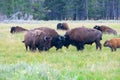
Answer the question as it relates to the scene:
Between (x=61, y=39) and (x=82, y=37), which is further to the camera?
(x=61, y=39)

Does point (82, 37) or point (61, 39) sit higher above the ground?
point (82, 37)

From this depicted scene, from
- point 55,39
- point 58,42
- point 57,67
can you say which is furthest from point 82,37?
point 57,67

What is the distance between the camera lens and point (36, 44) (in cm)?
1698

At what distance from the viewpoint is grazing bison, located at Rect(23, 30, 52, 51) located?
16.9m

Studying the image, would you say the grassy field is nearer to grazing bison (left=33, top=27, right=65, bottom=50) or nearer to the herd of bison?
the herd of bison

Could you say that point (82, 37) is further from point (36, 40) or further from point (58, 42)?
point (36, 40)

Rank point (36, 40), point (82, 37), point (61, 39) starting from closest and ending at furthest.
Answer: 1. point (36, 40)
2. point (82, 37)
3. point (61, 39)

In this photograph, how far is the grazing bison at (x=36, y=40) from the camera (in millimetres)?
16938

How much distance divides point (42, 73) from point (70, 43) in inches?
382

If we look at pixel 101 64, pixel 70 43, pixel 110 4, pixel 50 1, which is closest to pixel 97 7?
pixel 110 4

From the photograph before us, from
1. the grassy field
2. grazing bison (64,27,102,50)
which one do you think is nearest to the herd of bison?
grazing bison (64,27,102,50)

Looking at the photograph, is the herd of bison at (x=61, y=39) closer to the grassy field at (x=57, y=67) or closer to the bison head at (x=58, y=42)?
the bison head at (x=58, y=42)

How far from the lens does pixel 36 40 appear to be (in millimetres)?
16984

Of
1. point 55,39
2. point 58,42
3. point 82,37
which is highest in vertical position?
point 82,37
